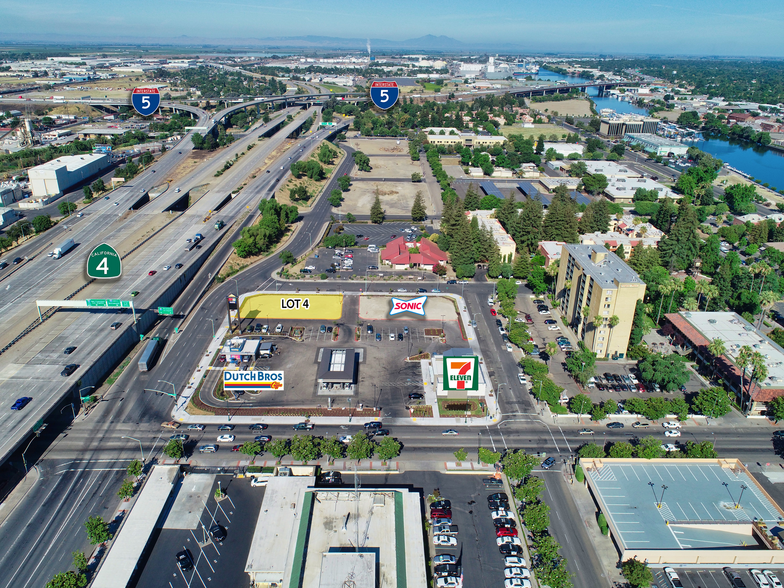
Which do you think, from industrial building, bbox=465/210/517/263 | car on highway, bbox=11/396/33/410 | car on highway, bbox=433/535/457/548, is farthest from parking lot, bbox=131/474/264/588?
industrial building, bbox=465/210/517/263

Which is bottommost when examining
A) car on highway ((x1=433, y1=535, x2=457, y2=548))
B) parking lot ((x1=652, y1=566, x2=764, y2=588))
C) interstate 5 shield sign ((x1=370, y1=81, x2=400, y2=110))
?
parking lot ((x1=652, y1=566, x2=764, y2=588))

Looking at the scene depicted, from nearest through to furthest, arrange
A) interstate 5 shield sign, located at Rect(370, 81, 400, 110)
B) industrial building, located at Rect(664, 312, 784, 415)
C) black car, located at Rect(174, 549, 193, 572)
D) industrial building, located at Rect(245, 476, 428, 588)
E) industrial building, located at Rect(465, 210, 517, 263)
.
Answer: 1. industrial building, located at Rect(245, 476, 428, 588)
2. black car, located at Rect(174, 549, 193, 572)
3. interstate 5 shield sign, located at Rect(370, 81, 400, 110)
4. industrial building, located at Rect(664, 312, 784, 415)
5. industrial building, located at Rect(465, 210, 517, 263)

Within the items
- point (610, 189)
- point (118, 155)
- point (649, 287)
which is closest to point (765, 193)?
point (610, 189)

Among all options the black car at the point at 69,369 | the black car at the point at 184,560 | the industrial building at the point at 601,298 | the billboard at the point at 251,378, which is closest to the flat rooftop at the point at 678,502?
the industrial building at the point at 601,298

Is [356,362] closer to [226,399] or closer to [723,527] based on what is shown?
[226,399]

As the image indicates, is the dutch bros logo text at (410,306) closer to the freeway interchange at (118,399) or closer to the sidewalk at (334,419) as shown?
the freeway interchange at (118,399)

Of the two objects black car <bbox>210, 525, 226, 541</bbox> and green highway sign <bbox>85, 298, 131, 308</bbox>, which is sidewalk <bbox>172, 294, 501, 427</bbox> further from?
green highway sign <bbox>85, 298, 131, 308</bbox>
